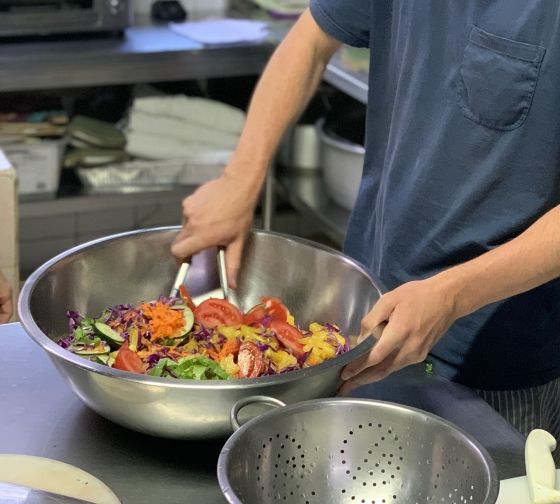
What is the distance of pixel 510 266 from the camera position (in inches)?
47.3

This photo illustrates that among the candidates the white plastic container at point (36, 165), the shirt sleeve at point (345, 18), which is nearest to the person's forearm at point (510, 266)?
the shirt sleeve at point (345, 18)

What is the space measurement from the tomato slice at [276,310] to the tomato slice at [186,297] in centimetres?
9

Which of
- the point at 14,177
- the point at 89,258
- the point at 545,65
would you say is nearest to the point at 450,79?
the point at 545,65

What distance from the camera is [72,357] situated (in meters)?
1.09

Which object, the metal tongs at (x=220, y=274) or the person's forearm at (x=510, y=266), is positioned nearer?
the person's forearm at (x=510, y=266)

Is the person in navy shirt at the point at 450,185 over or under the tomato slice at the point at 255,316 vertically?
over

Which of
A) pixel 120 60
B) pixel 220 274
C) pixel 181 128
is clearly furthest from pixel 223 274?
pixel 181 128

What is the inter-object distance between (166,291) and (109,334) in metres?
0.19

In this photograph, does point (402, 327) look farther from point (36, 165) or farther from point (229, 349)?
point (36, 165)

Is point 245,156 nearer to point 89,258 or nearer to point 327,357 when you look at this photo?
point 89,258

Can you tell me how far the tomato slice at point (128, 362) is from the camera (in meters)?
1.17

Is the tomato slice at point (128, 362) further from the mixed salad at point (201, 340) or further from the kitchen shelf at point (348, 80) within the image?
the kitchen shelf at point (348, 80)

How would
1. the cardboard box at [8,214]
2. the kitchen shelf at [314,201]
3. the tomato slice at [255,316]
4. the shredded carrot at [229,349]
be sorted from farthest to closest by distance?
the kitchen shelf at [314,201]
the cardboard box at [8,214]
the tomato slice at [255,316]
the shredded carrot at [229,349]

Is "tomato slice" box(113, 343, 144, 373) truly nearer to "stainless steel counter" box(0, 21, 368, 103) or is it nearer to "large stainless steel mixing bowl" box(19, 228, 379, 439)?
"large stainless steel mixing bowl" box(19, 228, 379, 439)
